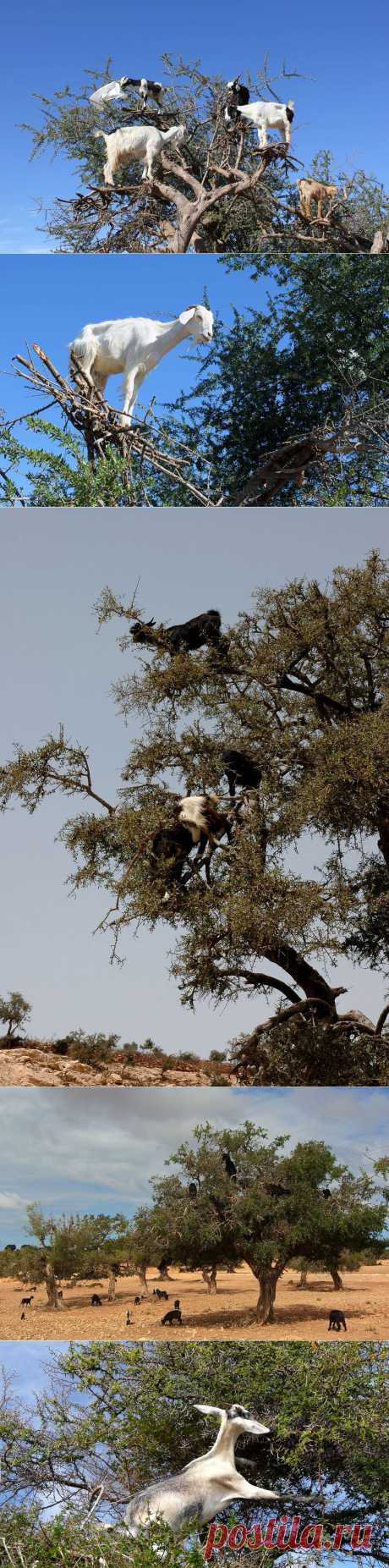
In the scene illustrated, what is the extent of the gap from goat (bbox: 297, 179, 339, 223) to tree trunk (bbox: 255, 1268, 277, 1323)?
35.4ft

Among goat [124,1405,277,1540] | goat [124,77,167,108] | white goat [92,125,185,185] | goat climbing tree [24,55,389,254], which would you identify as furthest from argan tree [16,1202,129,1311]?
goat [124,77,167,108]

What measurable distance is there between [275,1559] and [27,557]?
5.37 m

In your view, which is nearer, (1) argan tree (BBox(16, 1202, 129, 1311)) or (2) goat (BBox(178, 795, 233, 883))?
(1) argan tree (BBox(16, 1202, 129, 1311))

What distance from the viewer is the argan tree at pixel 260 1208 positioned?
8383 mm

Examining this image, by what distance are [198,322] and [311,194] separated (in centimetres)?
561

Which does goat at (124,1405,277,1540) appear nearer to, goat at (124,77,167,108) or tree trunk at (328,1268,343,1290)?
tree trunk at (328,1268,343,1290)

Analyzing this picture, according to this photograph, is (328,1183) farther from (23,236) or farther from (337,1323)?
(23,236)

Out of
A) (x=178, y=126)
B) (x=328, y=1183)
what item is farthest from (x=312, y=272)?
(x=328, y=1183)

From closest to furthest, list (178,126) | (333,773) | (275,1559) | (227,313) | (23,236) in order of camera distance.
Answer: (275,1559)
(333,773)
(227,313)
(178,126)
(23,236)

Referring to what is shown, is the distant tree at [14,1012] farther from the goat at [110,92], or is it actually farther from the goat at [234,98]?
the goat at [234,98]

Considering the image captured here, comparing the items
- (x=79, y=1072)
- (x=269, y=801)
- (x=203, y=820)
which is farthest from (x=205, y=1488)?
(x=269, y=801)

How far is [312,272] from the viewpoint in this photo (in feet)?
44.2

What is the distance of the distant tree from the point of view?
30.0 ft

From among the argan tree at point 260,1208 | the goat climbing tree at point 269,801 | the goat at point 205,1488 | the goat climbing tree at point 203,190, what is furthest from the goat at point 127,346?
the goat at point 205,1488
